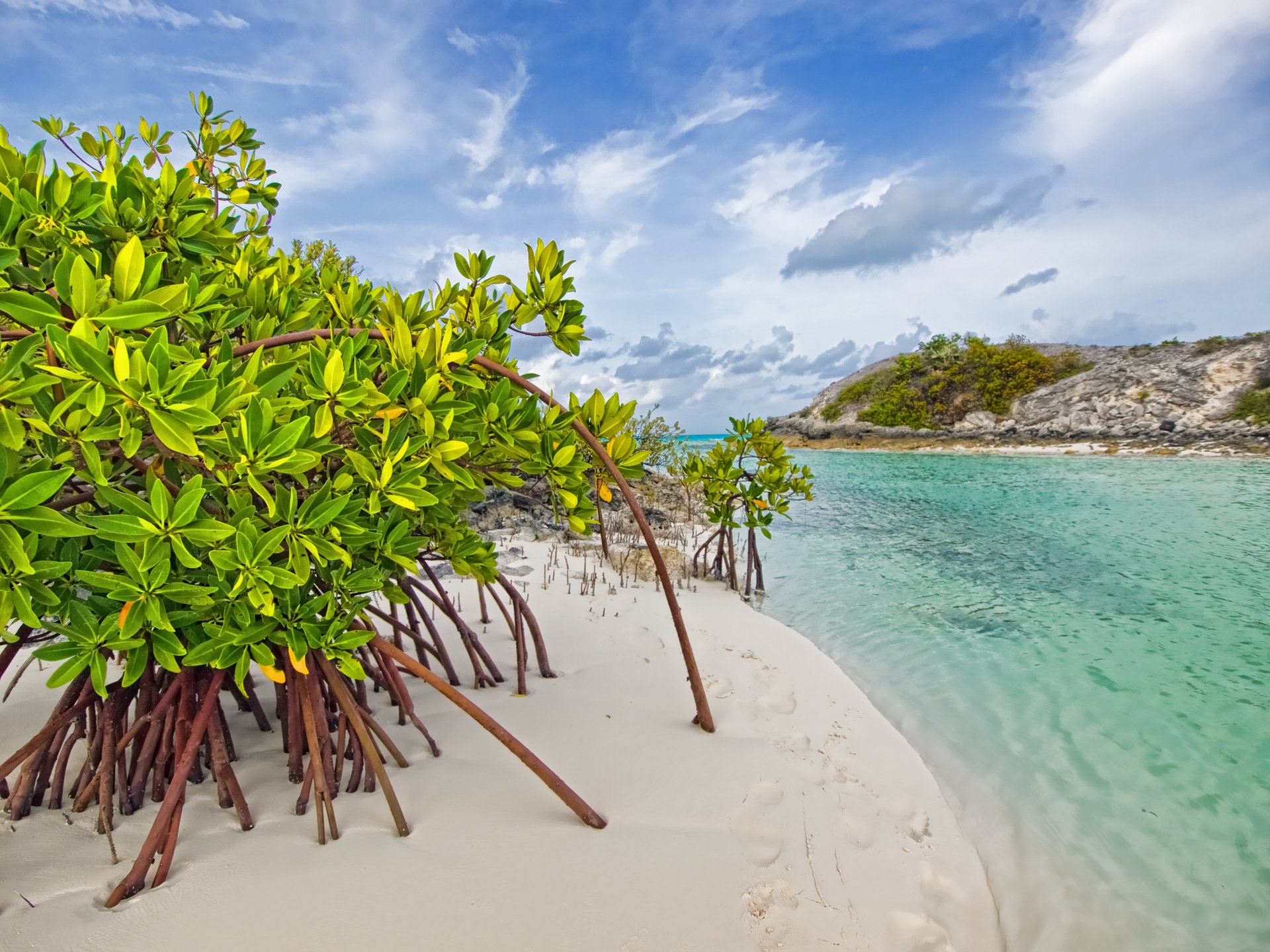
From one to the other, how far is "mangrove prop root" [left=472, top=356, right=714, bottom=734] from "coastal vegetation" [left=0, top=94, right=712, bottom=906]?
0.02m

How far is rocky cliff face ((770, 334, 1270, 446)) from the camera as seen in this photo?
22922mm

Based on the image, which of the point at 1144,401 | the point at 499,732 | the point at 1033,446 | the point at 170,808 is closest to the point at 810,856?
the point at 499,732

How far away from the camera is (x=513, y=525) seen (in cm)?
743

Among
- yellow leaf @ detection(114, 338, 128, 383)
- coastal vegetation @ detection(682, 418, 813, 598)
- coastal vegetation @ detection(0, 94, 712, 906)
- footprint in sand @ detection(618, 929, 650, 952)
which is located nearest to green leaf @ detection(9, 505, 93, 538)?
coastal vegetation @ detection(0, 94, 712, 906)

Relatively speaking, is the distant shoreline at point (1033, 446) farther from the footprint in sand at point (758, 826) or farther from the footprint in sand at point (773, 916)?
the footprint in sand at point (773, 916)

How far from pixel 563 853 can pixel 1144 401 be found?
109 feet

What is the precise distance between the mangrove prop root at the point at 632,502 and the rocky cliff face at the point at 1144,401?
28.1 m

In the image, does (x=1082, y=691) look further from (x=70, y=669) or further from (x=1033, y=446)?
(x=1033, y=446)

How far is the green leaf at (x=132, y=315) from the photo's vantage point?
101cm

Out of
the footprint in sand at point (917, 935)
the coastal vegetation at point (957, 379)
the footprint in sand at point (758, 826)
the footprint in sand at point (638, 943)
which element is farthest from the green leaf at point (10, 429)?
the coastal vegetation at point (957, 379)

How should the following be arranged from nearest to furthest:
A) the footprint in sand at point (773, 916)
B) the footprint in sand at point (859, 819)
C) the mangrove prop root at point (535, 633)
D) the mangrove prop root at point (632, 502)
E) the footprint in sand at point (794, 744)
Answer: the footprint in sand at point (773, 916) → the mangrove prop root at point (632, 502) → the footprint in sand at point (859, 819) → the footprint in sand at point (794, 744) → the mangrove prop root at point (535, 633)

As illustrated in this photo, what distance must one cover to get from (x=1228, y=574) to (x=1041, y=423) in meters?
25.1

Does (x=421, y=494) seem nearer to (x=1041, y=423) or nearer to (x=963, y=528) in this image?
(x=963, y=528)

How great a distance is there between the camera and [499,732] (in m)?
→ 1.65
